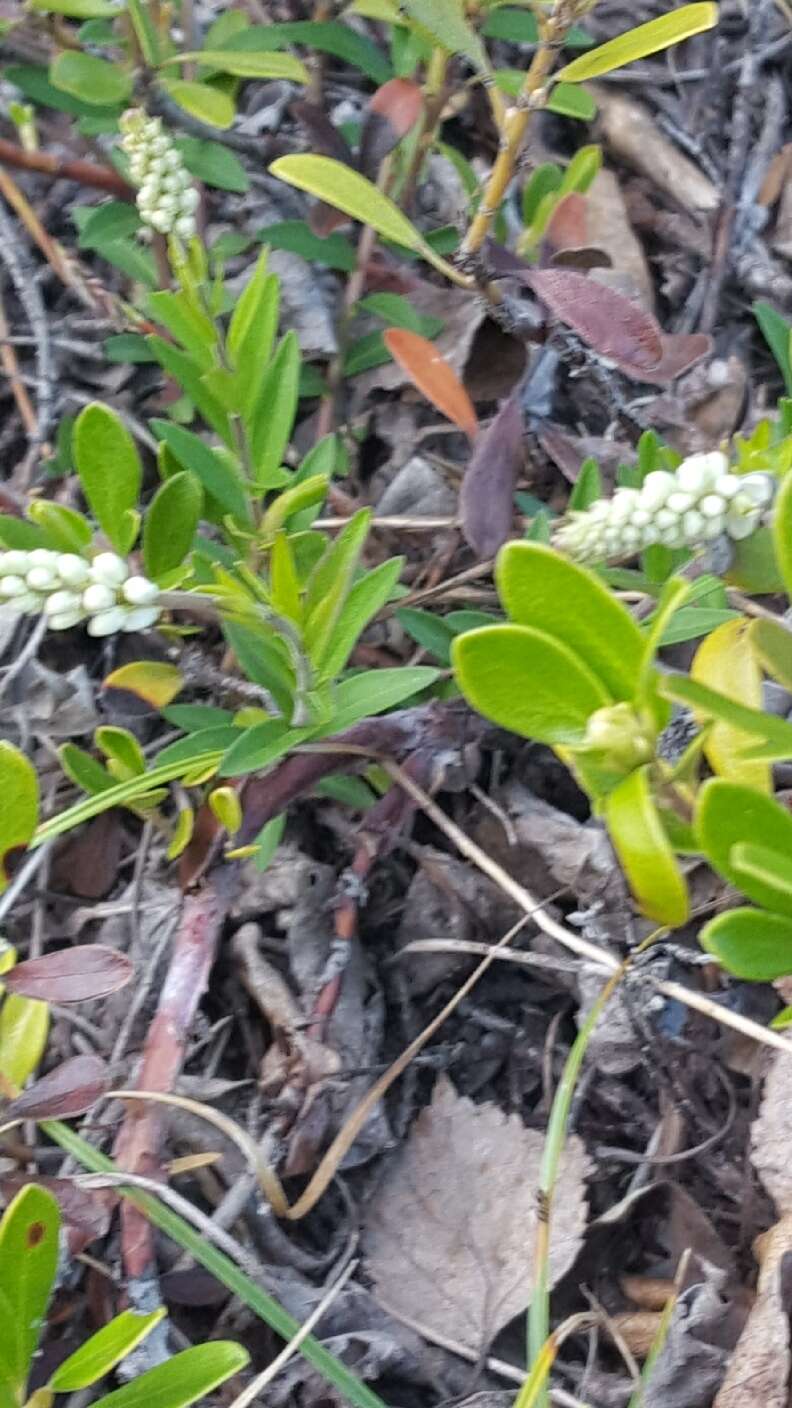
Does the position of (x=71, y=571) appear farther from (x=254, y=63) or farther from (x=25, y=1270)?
(x=254, y=63)

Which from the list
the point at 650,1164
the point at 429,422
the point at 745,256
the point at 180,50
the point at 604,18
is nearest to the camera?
the point at 650,1164

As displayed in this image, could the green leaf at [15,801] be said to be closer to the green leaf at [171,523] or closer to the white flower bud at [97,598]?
the white flower bud at [97,598]

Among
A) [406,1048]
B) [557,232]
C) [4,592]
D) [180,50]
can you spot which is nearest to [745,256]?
[557,232]

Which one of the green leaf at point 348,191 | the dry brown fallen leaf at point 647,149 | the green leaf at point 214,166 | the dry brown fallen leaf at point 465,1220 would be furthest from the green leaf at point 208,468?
the dry brown fallen leaf at point 647,149

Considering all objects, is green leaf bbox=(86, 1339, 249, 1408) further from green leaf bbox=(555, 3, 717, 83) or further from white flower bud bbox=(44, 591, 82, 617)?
green leaf bbox=(555, 3, 717, 83)

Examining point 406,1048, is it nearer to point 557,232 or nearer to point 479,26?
point 557,232

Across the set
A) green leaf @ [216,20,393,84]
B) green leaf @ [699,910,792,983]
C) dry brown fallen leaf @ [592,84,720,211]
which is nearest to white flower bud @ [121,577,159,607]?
green leaf @ [699,910,792,983]

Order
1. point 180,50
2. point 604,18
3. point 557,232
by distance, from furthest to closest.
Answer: point 604,18, point 180,50, point 557,232
